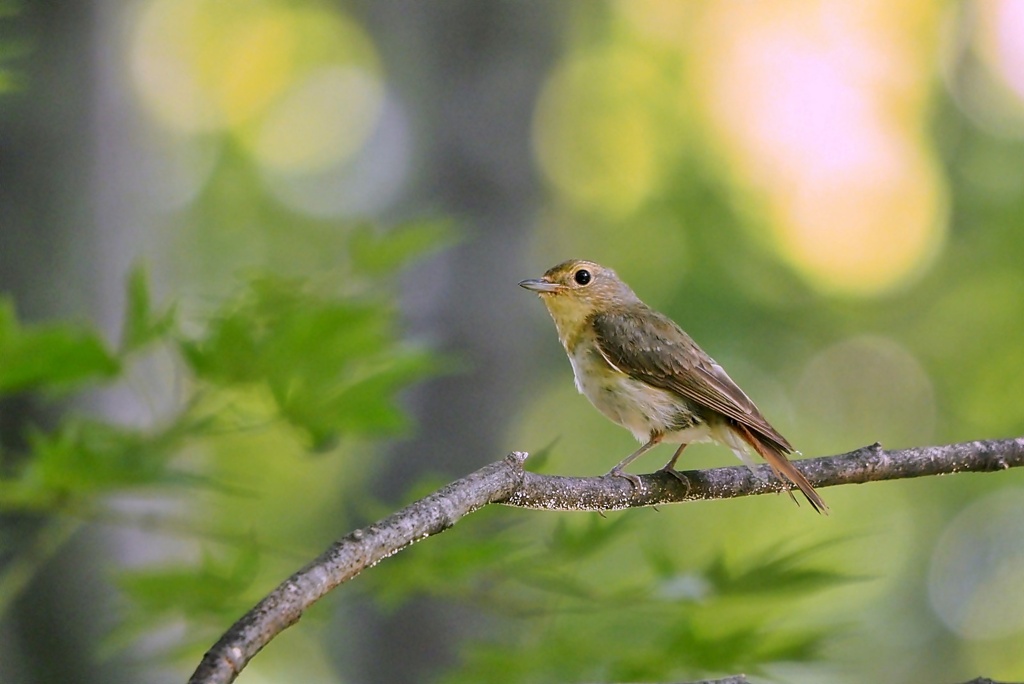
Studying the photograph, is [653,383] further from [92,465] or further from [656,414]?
[92,465]

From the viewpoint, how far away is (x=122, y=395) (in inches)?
193

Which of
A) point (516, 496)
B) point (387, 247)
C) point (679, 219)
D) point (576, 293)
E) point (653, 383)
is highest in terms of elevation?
point (679, 219)

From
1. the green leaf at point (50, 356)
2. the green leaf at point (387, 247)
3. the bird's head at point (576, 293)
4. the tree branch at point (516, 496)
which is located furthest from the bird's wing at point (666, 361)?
the green leaf at point (50, 356)

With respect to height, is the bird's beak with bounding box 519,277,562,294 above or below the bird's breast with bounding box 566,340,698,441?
above

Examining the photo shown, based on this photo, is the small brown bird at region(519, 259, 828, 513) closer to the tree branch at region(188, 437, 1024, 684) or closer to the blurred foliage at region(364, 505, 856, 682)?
the blurred foliage at region(364, 505, 856, 682)

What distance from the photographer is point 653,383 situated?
12.0ft

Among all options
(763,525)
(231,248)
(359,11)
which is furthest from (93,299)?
(763,525)

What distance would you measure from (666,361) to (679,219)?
26.2ft

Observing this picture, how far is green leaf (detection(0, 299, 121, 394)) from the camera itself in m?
2.34

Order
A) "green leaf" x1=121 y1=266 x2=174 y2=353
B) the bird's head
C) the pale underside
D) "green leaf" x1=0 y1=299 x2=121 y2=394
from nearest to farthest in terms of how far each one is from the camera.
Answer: "green leaf" x1=0 y1=299 x2=121 y2=394, "green leaf" x1=121 y1=266 x2=174 y2=353, the pale underside, the bird's head

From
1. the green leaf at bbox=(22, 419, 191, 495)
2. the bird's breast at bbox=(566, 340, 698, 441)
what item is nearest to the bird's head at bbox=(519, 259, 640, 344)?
the bird's breast at bbox=(566, 340, 698, 441)

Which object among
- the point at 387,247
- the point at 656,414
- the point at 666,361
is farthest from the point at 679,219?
the point at 387,247

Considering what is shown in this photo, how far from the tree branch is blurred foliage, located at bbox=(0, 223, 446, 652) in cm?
77

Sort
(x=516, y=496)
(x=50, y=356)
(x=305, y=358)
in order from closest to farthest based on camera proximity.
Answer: (x=516, y=496) → (x=50, y=356) → (x=305, y=358)
